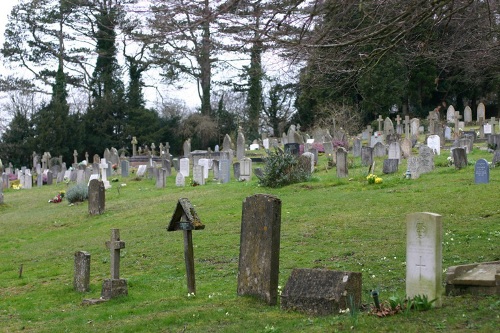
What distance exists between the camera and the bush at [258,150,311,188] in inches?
963

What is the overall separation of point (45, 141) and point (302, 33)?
46.8 m

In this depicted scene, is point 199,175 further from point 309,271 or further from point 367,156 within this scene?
point 309,271

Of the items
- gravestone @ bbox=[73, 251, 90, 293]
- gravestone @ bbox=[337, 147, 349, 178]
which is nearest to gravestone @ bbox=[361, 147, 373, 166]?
gravestone @ bbox=[337, 147, 349, 178]

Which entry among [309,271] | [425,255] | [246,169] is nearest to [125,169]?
[246,169]

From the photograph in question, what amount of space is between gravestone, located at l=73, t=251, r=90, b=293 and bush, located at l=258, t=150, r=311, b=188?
1197cm

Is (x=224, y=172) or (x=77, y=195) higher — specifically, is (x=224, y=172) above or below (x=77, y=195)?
above

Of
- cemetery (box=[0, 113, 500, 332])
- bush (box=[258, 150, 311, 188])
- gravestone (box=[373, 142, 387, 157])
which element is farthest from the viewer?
gravestone (box=[373, 142, 387, 157])

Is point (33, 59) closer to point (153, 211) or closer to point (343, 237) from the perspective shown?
point (153, 211)

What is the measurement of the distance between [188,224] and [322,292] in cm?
250

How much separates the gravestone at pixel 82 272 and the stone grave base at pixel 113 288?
44.6 inches

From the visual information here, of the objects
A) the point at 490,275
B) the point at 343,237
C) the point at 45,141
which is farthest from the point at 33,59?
the point at 490,275

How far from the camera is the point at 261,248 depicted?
9656 mm

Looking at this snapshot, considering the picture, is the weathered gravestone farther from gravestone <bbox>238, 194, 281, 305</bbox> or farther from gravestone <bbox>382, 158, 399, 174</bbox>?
gravestone <bbox>382, 158, 399, 174</bbox>

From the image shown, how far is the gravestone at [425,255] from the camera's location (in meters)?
8.28
